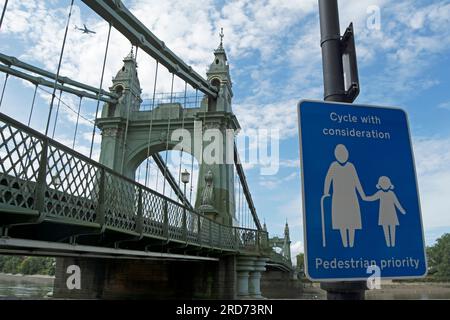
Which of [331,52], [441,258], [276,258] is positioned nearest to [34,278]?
[276,258]

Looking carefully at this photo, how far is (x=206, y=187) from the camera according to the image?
19.6 m

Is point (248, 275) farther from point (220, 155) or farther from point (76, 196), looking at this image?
point (76, 196)

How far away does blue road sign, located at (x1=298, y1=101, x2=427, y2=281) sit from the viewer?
4.24ft

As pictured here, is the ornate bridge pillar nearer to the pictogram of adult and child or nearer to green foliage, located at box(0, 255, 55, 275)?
green foliage, located at box(0, 255, 55, 275)

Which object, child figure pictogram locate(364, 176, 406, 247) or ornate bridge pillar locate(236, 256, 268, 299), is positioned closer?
child figure pictogram locate(364, 176, 406, 247)

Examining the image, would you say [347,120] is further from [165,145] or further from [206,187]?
[165,145]

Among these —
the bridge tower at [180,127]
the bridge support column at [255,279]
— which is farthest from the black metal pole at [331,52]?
Answer: the bridge tower at [180,127]

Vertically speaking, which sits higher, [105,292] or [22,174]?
[22,174]

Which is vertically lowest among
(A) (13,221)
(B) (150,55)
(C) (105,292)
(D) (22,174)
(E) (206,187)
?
(C) (105,292)

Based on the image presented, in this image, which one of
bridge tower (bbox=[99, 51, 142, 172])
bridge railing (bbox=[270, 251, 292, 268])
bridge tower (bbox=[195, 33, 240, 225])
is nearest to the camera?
bridge tower (bbox=[195, 33, 240, 225])

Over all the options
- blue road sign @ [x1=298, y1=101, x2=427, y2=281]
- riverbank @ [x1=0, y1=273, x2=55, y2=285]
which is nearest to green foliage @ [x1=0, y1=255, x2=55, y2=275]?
riverbank @ [x1=0, y1=273, x2=55, y2=285]
